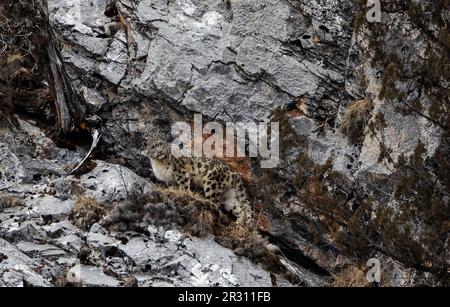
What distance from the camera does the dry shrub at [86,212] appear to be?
1397 centimetres

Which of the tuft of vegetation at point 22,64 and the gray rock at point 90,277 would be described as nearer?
the gray rock at point 90,277

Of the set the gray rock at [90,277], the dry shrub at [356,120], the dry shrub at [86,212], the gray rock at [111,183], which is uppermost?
the dry shrub at [356,120]

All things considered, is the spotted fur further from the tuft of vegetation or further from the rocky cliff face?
the tuft of vegetation

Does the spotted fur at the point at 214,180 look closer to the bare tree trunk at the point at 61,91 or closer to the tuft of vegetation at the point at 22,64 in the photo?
the bare tree trunk at the point at 61,91

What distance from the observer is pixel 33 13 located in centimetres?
1722

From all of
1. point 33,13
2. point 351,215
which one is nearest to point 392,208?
point 351,215

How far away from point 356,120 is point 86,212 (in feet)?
18.1

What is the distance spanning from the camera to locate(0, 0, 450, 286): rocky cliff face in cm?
1239

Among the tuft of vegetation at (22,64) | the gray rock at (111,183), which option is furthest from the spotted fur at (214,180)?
the tuft of vegetation at (22,64)

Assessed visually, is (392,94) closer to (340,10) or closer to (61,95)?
(340,10)

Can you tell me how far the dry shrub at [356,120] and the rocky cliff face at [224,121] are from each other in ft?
0.10

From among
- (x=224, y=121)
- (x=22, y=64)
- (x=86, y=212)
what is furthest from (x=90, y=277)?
(x=22, y=64)

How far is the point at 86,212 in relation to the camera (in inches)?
557

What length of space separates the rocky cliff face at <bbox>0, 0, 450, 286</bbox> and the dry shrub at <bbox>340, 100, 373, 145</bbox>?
30 millimetres
